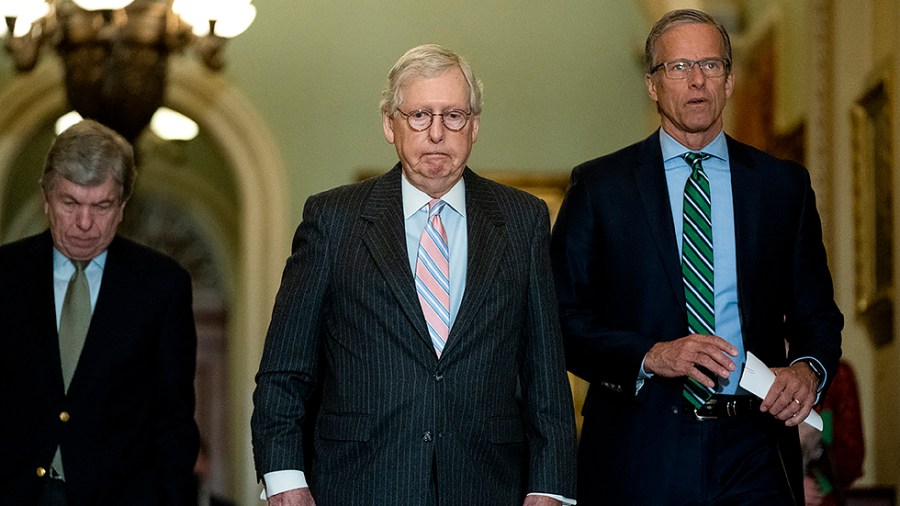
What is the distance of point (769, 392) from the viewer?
410cm

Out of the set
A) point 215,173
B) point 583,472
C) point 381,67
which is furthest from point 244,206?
point 583,472

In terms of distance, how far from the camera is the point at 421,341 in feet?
13.1

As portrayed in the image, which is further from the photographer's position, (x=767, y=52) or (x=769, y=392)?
(x=767, y=52)

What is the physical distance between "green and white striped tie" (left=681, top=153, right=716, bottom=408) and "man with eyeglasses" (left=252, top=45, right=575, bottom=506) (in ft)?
1.36

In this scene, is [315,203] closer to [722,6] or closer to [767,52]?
[767,52]

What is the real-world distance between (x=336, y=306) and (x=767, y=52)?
730 cm

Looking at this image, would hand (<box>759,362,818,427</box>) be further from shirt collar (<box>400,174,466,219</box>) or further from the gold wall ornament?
the gold wall ornament

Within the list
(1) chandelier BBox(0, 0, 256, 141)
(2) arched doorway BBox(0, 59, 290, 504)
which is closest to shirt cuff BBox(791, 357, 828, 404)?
(1) chandelier BBox(0, 0, 256, 141)

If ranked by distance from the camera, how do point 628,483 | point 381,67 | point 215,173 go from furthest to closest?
point 215,173 < point 381,67 < point 628,483

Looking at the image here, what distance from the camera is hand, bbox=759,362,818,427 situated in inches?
161

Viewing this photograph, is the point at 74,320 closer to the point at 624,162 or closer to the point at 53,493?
the point at 53,493

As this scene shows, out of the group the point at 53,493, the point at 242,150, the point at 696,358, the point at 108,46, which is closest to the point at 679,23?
the point at 696,358

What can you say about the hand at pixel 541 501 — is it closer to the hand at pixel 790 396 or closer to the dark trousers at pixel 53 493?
the hand at pixel 790 396

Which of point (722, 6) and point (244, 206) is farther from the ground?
point (722, 6)
